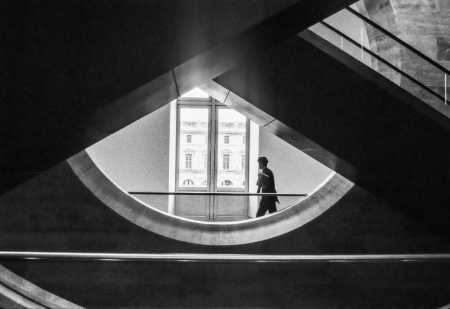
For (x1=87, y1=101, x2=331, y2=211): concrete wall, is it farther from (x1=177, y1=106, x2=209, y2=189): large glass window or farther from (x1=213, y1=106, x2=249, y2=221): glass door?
(x1=213, y1=106, x2=249, y2=221): glass door

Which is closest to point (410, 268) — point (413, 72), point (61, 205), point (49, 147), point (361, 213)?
point (361, 213)

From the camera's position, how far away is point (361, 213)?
9.92 meters

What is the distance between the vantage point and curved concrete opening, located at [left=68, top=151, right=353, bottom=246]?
9562 millimetres

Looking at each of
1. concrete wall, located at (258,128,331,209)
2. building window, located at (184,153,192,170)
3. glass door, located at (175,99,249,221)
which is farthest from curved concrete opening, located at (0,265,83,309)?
concrete wall, located at (258,128,331,209)

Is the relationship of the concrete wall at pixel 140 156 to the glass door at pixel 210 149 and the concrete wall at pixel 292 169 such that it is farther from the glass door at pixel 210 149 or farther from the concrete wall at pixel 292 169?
the concrete wall at pixel 292 169

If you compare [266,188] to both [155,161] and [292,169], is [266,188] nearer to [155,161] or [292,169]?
[292,169]

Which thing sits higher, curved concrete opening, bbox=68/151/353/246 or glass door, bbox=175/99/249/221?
glass door, bbox=175/99/249/221

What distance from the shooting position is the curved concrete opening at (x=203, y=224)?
9.56 m

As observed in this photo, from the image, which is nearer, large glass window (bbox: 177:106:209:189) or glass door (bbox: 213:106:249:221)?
large glass window (bbox: 177:106:209:189)

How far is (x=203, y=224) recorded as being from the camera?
10.2 m

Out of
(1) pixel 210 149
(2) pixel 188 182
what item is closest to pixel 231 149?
(1) pixel 210 149

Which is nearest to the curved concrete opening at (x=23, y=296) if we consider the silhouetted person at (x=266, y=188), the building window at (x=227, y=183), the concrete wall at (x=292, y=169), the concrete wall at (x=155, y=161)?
the silhouetted person at (x=266, y=188)

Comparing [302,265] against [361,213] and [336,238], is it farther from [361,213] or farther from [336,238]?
[361,213]

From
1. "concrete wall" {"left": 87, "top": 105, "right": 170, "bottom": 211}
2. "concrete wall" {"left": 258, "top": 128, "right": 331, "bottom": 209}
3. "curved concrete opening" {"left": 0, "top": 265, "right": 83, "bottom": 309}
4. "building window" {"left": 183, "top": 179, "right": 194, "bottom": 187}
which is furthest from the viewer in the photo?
"building window" {"left": 183, "top": 179, "right": 194, "bottom": 187}
